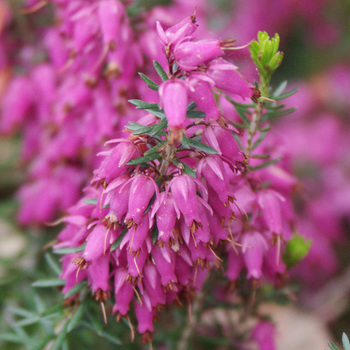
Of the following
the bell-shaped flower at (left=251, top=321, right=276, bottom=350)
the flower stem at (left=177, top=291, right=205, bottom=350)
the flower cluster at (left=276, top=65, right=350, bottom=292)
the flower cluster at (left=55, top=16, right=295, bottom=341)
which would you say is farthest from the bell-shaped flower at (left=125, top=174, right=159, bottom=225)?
the flower cluster at (left=276, top=65, right=350, bottom=292)

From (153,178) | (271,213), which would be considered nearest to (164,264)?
(153,178)

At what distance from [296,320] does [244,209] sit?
116 cm

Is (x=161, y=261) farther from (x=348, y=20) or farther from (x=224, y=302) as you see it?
(x=348, y=20)

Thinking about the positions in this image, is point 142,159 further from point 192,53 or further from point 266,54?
point 266,54

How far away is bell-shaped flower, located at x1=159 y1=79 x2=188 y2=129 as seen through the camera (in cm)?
67

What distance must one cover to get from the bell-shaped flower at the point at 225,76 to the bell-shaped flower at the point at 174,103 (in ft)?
0.27

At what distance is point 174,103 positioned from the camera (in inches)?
26.5

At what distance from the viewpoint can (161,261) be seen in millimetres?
805

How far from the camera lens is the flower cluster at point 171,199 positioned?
733mm

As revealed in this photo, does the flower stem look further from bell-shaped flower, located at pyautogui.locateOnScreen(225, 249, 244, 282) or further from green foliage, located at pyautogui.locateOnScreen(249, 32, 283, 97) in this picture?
green foliage, located at pyautogui.locateOnScreen(249, 32, 283, 97)

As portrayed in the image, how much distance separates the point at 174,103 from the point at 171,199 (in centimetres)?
17

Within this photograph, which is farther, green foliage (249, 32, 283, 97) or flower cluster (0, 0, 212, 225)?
flower cluster (0, 0, 212, 225)

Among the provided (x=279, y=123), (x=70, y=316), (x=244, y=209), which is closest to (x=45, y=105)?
(x=70, y=316)

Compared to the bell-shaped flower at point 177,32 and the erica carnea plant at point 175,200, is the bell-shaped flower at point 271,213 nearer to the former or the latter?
the erica carnea plant at point 175,200
